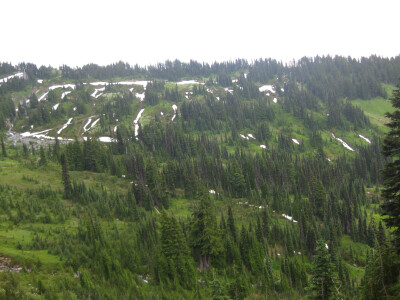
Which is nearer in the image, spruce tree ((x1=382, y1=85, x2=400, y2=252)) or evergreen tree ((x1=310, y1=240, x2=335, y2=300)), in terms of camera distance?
spruce tree ((x1=382, y1=85, x2=400, y2=252))

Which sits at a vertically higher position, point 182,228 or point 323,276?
point 323,276

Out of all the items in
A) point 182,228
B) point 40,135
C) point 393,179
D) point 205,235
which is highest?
point 393,179

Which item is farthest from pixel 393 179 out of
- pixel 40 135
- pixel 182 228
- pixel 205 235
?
pixel 40 135

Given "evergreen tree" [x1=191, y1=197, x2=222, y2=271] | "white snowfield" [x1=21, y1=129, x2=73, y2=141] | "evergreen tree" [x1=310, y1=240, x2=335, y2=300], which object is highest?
"white snowfield" [x1=21, y1=129, x2=73, y2=141]

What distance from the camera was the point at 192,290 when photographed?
148 ft

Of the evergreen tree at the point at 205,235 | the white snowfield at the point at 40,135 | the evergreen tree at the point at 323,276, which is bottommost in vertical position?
→ the evergreen tree at the point at 205,235

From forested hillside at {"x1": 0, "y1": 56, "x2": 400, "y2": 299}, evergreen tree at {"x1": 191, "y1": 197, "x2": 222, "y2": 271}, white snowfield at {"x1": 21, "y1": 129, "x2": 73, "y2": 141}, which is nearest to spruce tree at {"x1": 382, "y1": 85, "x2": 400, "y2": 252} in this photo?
forested hillside at {"x1": 0, "y1": 56, "x2": 400, "y2": 299}

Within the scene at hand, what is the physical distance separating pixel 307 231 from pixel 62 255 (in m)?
62.0

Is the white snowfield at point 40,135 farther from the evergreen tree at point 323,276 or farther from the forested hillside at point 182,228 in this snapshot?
the evergreen tree at point 323,276

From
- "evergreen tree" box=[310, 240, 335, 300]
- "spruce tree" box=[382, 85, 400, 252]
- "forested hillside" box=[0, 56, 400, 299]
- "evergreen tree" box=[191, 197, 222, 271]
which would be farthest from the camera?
"evergreen tree" box=[191, 197, 222, 271]

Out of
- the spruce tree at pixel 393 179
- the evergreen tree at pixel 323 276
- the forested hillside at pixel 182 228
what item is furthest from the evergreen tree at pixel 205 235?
the spruce tree at pixel 393 179

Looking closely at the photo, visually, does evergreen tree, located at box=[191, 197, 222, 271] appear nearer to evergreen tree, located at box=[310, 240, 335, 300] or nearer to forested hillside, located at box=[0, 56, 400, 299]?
forested hillside, located at box=[0, 56, 400, 299]

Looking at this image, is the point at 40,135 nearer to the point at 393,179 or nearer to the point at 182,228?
the point at 182,228

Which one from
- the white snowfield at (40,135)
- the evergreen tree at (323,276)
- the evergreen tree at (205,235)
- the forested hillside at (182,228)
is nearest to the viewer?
the evergreen tree at (323,276)
